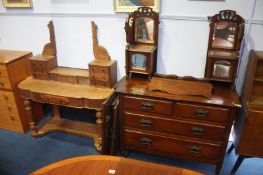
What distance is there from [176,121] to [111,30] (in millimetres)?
1221

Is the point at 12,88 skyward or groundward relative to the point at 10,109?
skyward

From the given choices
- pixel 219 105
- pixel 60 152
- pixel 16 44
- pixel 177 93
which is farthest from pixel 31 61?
pixel 219 105

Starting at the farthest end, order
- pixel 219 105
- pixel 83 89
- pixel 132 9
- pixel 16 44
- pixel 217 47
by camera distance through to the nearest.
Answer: pixel 16 44, pixel 83 89, pixel 132 9, pixel 217 47, pixel 219 105

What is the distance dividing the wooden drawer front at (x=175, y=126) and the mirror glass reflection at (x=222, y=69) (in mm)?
492

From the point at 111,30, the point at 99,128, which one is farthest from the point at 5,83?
the point at 111,30

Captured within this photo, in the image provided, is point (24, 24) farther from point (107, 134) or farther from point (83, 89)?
point (107, 134)

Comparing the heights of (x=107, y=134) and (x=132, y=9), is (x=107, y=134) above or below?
below

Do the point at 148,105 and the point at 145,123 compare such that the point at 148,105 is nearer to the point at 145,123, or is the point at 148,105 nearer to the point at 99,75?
the point at 145,123

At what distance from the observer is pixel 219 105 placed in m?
2.02

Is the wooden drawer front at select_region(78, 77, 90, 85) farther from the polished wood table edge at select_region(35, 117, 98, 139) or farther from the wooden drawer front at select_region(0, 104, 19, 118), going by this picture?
the wooden drawer front at select_region(0, 104, 19, 118)

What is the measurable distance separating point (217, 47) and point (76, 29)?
61.9 inches

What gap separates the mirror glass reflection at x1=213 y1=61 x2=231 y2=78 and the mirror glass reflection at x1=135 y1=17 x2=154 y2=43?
687 mm

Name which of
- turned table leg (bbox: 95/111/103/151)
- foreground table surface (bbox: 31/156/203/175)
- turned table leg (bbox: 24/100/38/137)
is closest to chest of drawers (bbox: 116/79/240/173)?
turned table leg (bbox: 95/111/103/151)

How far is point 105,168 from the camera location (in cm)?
138
